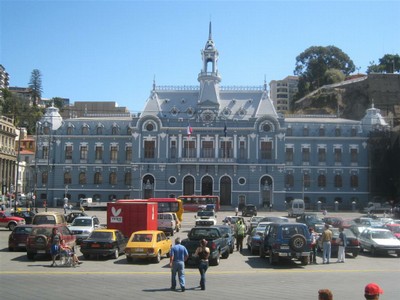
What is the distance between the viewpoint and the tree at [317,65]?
11981 centimetres

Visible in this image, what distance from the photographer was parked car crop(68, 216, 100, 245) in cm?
3091

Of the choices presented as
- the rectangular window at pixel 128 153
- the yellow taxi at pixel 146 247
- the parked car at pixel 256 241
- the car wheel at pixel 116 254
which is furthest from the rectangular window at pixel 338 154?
the car wheel at pixel 116 254

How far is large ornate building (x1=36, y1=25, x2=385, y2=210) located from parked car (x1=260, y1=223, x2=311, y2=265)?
49353mm

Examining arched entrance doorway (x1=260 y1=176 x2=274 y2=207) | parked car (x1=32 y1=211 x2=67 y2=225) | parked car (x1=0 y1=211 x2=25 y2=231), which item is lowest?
parked car (x1=0 y1=211 x2=25 y2=231)

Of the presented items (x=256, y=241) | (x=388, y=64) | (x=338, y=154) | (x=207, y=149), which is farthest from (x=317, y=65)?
(x=256, y=241)

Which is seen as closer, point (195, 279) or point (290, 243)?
point (195, 279)

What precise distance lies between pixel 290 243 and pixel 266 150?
182 feet

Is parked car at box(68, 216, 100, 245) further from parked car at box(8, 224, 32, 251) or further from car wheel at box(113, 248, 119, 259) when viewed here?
car wheel at box(113, 248, 119, 259)

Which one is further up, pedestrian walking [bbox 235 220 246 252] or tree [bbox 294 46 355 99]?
tree [bbox 294 46 355 99]

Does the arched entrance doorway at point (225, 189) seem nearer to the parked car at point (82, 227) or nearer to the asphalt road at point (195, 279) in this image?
the parked car at point (82, 227)

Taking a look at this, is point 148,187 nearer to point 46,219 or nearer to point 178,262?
point 46,219

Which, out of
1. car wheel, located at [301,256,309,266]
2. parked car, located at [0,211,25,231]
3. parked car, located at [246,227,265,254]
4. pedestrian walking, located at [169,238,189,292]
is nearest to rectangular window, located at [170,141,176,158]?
parked car, located at [0,211,25,231]

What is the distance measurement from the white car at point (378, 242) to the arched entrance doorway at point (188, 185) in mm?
48771

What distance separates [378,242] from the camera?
2755cm
